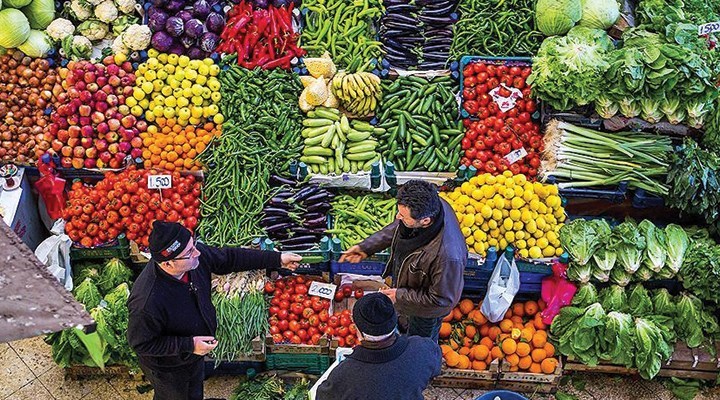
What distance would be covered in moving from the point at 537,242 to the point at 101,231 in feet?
10.8

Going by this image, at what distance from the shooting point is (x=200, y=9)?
5.96 metres

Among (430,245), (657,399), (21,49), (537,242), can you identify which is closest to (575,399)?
(657,399)

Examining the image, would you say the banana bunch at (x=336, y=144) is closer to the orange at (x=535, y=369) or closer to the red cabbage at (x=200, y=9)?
the red cabbage at (x=200, y=9)

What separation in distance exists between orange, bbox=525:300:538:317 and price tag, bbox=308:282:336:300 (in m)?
1.51

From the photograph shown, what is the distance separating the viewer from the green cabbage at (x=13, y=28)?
5.58 m

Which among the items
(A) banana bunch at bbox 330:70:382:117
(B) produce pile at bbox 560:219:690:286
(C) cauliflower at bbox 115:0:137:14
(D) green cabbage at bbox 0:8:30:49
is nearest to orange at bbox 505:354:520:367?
(B) produce pile at bbox 560:219:690:286

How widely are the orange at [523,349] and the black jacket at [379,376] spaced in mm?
1834

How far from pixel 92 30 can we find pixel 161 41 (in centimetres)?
75

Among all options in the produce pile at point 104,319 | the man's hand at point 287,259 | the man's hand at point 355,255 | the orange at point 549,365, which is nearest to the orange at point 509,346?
the orange at point 549,365

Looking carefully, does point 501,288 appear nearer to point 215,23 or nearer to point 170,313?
point 170,313

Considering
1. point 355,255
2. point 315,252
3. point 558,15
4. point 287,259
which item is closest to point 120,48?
point 315,252

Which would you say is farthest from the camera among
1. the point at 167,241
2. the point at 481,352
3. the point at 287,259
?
the point at 481,352

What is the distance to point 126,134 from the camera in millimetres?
5449

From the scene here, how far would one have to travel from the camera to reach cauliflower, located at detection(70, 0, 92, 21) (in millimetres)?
6020
